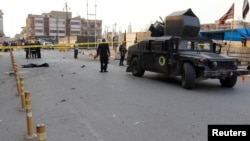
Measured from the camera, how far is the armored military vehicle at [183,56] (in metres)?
11.3

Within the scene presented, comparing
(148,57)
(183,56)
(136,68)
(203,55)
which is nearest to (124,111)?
(183,56)

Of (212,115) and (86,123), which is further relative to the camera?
(212,115)

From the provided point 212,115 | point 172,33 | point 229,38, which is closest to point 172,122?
point 212,115

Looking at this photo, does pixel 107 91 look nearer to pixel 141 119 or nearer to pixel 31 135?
pixel 141 119

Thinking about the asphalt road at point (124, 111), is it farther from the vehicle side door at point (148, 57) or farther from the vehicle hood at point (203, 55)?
the vehicle side door at point (148, 57)

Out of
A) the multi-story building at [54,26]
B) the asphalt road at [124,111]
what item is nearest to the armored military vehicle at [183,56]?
the asphalt road at [124,111]

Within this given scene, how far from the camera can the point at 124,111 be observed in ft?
25.6

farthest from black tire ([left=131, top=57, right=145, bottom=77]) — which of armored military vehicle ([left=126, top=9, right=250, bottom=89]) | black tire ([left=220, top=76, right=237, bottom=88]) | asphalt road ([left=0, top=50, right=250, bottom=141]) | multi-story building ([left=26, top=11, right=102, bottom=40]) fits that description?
multi-story building ([left=26, top=11, right=102, bottom=40])

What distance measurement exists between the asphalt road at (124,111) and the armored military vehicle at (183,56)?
1.89ft

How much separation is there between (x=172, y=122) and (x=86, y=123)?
177 centimetres

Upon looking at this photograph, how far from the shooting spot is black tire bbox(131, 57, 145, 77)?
15.0 meters

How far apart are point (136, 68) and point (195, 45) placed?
11.6 feet

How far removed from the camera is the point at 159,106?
330 inches

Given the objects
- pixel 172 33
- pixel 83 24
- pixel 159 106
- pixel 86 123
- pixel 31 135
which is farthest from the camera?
pixel 83 24
